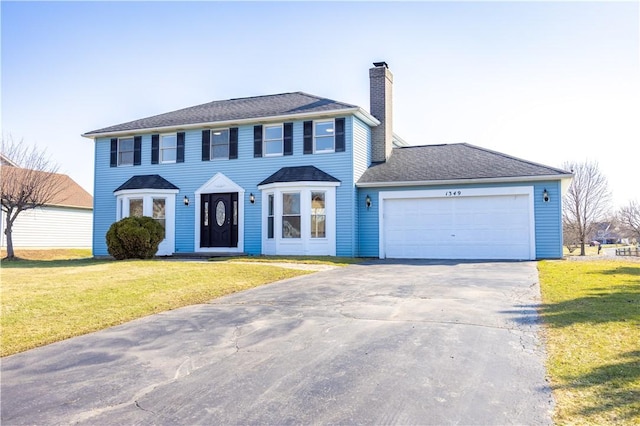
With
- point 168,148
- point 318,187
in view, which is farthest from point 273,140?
point 168,148

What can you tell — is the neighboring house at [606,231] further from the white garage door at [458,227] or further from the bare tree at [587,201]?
the white garage door at [458,227]

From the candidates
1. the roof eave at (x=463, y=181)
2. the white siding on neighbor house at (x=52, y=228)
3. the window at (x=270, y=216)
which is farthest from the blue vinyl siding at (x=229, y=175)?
the white siding on neighbor house at (x=52, y=228)

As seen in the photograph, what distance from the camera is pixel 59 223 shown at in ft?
96.9

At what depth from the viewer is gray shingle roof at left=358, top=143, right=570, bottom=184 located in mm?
16906

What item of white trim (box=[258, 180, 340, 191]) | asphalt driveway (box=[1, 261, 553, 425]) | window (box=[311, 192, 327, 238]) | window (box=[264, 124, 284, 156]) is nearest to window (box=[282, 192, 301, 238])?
white trim (box=[258, 180, 340, 191])

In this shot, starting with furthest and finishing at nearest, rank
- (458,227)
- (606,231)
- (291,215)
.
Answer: (606,231)
(291,215)
(458,227)

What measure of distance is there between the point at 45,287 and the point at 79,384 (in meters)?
5.91

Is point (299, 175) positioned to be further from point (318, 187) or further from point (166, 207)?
point (166, 207)

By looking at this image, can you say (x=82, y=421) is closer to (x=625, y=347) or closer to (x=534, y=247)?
(x=625, y=347)

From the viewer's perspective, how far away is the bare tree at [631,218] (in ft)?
138

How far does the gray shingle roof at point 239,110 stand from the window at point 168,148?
0.65 meters

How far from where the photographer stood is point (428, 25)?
483 inches

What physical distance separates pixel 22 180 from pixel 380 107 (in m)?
16.1

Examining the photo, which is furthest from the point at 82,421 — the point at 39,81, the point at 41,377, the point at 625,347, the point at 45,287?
the point at 39,81
